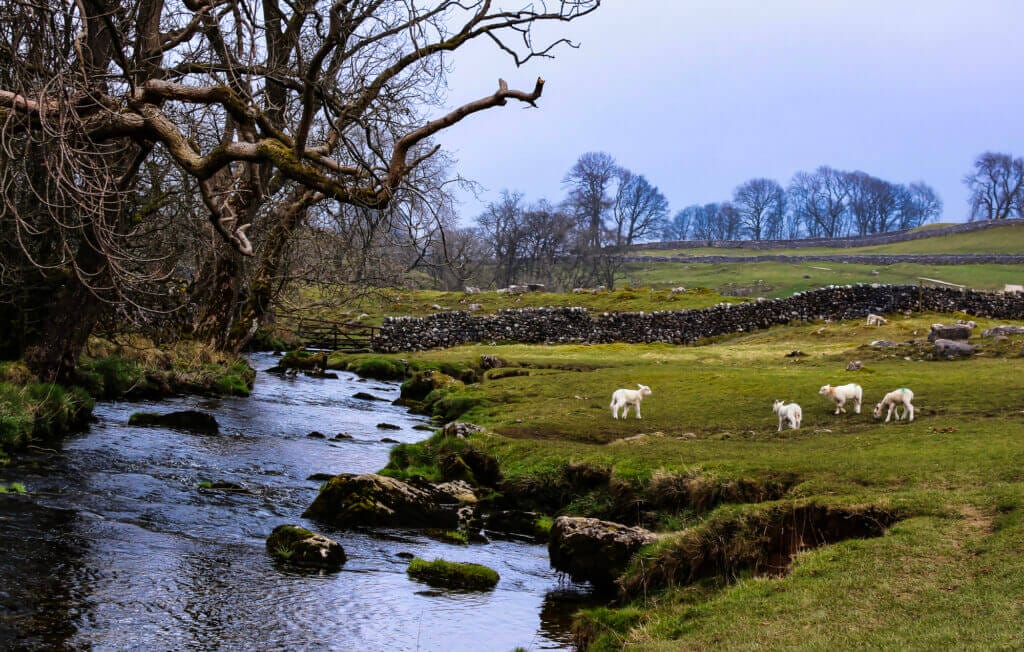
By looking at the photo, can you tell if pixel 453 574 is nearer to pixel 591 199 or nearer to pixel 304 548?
pixel 304 548

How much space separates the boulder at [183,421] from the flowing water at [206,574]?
207cm

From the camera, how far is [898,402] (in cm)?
1728

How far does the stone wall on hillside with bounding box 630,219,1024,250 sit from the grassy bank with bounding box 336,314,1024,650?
81348mm

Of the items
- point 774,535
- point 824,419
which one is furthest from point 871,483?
point 824,419

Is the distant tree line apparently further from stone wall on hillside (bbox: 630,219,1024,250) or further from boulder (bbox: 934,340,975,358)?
boulder (bbox: 934,340,975,358)

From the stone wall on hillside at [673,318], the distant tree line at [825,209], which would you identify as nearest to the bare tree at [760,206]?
the distant tree line at [825,209]

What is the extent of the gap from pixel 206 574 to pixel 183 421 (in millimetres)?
9899

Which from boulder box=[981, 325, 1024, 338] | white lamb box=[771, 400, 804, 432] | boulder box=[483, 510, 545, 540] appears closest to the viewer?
boulder box=[483, 510, 545, 540]

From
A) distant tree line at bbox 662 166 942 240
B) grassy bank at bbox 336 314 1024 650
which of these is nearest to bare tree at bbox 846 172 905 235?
distant tree line at bbox 662 166 942 240

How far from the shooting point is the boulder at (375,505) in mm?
12961

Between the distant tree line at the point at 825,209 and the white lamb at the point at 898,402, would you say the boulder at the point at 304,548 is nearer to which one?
the white lamb at the point at 898,402

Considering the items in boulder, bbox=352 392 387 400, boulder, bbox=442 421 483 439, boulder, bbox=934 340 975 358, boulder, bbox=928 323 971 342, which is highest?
boulder, bbox=928 323 971 342

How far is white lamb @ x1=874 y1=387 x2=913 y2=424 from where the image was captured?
54.8 feet

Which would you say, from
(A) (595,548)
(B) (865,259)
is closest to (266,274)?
(A) (595,548)
